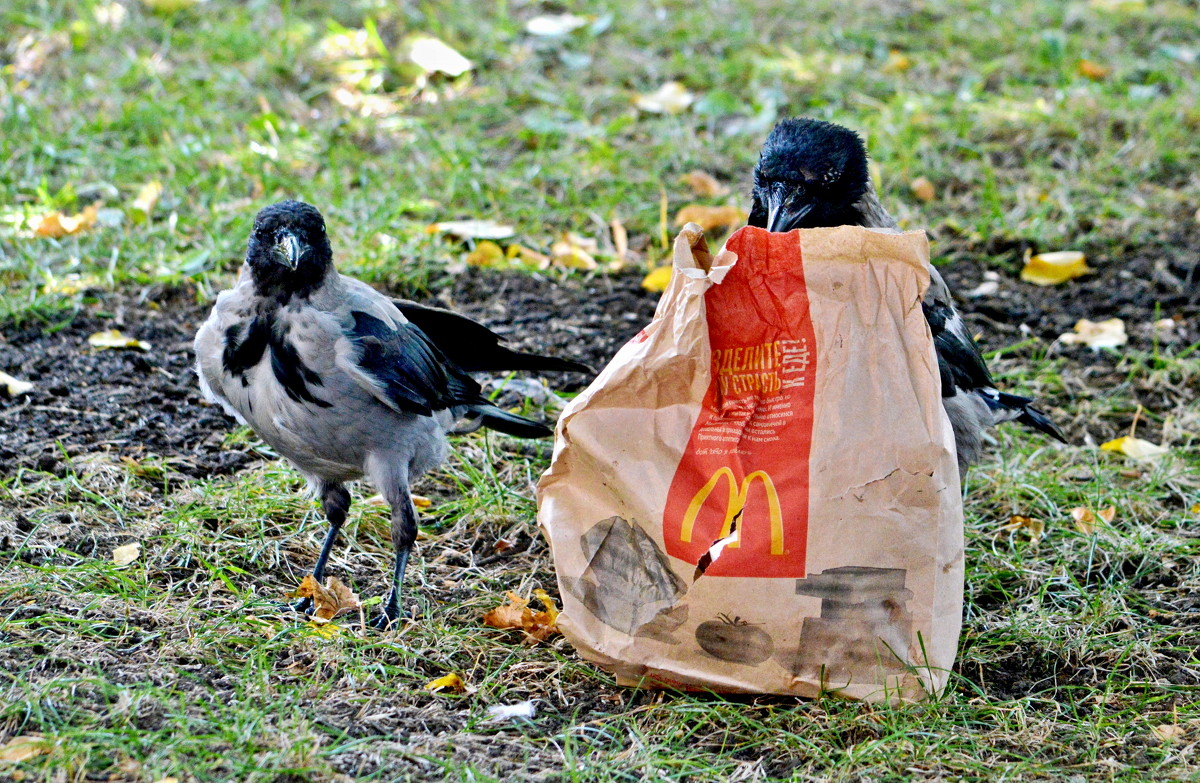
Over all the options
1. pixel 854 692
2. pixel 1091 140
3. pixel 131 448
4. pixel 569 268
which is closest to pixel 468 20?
pixel 569 268

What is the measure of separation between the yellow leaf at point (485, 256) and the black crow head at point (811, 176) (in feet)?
5.79

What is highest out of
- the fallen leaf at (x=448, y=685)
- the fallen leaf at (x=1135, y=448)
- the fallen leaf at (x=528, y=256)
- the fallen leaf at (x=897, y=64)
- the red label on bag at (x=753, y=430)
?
the red label on bag at (x=753, y=430)

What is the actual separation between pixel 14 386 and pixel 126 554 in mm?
1185

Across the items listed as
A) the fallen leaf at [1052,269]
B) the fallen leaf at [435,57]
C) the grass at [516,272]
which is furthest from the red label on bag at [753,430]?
the fallen leaf at [435,57]

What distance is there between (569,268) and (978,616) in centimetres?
261

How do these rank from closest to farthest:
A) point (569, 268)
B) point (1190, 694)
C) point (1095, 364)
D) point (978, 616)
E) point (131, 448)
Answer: point (1190, 694) < point (978, 616) < point (131, 448) < point (1095, 364) < point (569, 268)

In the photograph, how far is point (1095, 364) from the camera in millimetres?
4938

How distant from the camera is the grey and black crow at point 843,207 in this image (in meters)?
3.77

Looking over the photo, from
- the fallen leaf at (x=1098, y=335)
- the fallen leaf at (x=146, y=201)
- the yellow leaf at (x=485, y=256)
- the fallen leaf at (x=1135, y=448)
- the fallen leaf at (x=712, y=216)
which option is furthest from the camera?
the fallen leaf at (x=712, y=216)

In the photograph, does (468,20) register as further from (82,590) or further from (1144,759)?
(1144,759)

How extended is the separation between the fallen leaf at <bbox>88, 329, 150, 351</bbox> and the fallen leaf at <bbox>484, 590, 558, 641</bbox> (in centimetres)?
209

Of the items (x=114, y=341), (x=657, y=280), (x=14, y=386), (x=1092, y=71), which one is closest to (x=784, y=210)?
(x=657, y=280)

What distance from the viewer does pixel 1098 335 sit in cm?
504

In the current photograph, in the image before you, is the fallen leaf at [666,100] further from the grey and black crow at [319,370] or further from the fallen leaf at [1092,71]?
the grey and black crow at [319,370]
